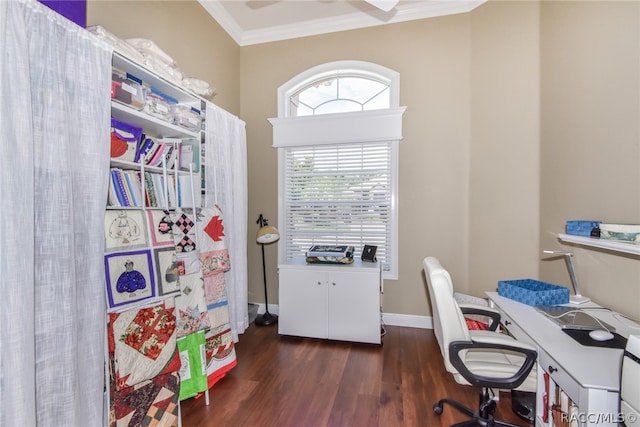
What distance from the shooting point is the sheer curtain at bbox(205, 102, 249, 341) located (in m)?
2.42


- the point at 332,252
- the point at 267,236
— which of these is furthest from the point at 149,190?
the point at 332,252

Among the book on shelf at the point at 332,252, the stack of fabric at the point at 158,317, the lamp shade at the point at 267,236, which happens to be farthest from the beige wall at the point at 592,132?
the stack of fabric at the point at 158,317

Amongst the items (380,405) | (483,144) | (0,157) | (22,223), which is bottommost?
(380,405)

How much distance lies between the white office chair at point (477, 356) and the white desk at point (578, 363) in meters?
0.09

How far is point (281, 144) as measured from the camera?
3312 millimetres

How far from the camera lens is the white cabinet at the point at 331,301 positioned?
2.62 meters

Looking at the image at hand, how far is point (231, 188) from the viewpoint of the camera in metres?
2.67

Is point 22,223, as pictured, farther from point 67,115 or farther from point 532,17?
point 532,17

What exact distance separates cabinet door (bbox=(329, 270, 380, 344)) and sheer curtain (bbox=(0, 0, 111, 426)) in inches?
70.1

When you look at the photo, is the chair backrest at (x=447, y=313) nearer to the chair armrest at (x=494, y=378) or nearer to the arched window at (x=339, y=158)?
the chair armrest at (x=494, y=378)

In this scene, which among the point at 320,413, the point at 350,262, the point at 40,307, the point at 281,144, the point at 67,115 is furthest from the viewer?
the point at 281,144

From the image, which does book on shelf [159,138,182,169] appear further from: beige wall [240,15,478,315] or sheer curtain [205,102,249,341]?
beige wall [240,15,478,315]

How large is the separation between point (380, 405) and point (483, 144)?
2479 millimetres

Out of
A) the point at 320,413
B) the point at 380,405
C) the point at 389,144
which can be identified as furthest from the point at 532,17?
the point at 320,413
